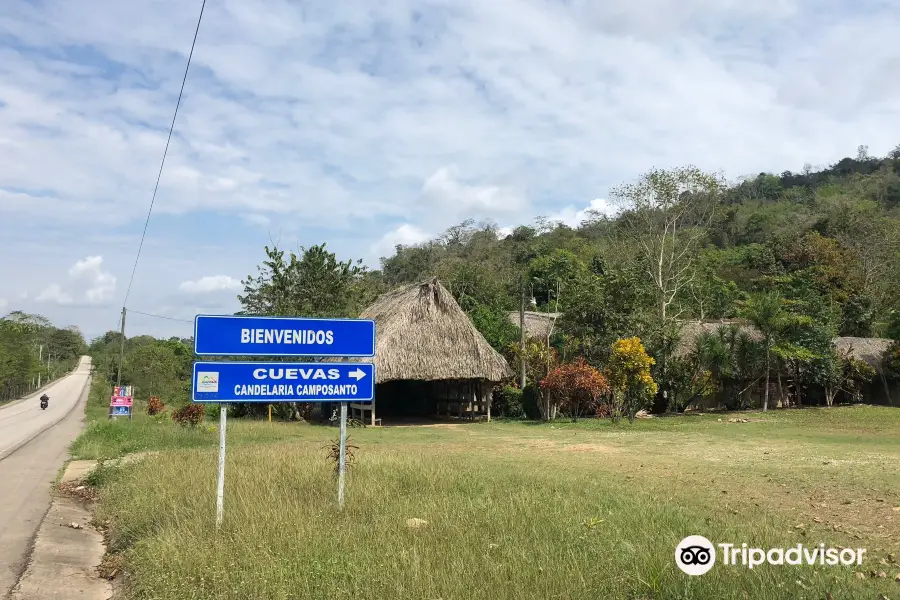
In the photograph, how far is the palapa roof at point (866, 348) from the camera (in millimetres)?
27844

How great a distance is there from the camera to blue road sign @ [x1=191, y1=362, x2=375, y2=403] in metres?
6.92

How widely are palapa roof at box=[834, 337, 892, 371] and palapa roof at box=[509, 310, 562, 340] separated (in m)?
12.0

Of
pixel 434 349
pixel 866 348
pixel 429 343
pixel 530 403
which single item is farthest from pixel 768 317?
pixel 429 343

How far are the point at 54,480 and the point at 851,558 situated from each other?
40.2ft

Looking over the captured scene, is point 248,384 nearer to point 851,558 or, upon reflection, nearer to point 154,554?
point 154,554

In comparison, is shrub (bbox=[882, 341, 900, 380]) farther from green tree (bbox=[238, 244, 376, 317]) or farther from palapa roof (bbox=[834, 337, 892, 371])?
green tree (bbox=[238, 244, 376, 317])

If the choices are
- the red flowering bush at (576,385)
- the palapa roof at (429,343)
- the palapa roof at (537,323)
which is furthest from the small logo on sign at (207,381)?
the palapa roof at (537,323)

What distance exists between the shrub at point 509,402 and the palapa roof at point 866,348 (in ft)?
45.1

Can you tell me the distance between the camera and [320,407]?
27.9m

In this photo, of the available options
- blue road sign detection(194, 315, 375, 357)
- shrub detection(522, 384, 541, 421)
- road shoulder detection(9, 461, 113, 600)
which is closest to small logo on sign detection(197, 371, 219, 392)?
blue road sign detection(194, 315, 375, 357)

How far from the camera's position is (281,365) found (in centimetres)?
718

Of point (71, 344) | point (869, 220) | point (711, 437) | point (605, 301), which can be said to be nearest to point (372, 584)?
point (711, 437)

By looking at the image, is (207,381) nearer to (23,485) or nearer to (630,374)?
(23,485)

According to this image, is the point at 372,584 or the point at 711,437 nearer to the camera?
the point at 372,584
